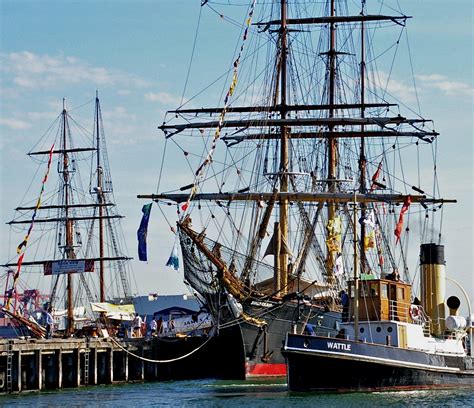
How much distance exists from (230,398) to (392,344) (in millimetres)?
7445

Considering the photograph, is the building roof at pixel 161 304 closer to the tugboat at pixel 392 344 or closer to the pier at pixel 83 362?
the pier at pixel 83 362

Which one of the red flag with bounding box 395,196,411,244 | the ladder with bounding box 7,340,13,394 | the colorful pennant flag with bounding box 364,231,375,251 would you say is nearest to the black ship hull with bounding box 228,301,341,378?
the red flag with bounding box 395,196,411,244

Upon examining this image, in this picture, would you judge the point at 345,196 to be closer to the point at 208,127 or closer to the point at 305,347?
the point at 208,127

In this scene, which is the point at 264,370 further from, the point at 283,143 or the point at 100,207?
the point at 100,207

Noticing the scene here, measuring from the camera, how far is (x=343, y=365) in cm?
5422

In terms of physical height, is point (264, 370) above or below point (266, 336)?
below

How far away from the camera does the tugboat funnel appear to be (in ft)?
196

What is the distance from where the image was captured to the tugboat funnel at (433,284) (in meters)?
59.8

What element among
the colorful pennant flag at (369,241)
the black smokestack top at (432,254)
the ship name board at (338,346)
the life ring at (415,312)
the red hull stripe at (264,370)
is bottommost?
the red hull stripe at (264,370)

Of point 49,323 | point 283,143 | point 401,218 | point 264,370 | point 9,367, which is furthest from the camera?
point 283,143

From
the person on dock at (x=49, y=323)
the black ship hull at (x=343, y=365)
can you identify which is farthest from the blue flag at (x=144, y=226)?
the black ship hull at (x=343, y=365)

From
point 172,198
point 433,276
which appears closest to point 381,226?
point 172,198

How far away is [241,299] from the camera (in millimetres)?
67250

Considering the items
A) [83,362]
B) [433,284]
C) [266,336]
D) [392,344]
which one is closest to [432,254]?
[433,284]
